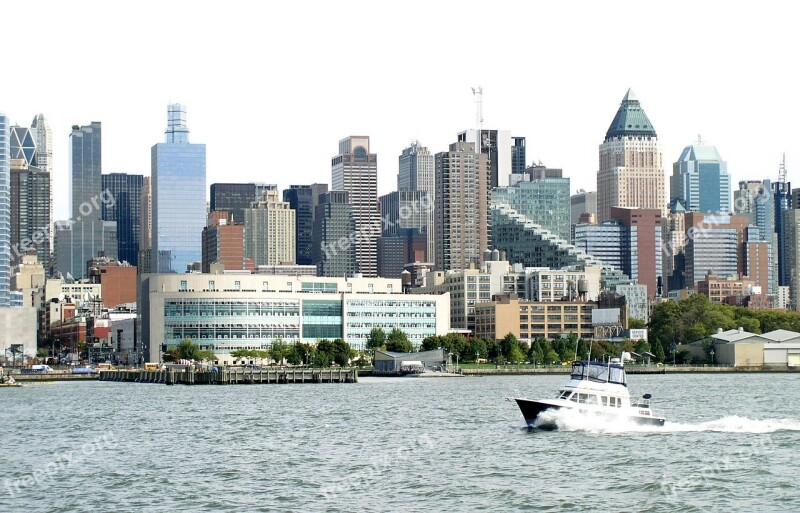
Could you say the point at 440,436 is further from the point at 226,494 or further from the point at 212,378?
the point at 212,378

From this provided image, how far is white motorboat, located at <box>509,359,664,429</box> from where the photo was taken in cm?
8744

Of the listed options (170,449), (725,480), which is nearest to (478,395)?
(170,449)

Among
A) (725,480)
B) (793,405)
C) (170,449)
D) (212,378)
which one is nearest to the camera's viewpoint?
(725,480)

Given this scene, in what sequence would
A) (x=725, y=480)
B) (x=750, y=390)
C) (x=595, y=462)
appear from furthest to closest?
(x=750, y=390) → (x=595, y=462) → (x=725, y=480)

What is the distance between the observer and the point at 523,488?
2589 inches

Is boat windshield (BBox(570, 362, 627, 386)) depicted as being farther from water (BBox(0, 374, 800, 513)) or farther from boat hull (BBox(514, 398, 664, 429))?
water (BBox(0, 374, 800, 513))

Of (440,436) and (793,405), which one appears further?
(793,405)

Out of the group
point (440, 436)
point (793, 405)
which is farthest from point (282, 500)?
point (793, 405)

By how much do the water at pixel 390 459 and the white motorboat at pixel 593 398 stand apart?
89cm

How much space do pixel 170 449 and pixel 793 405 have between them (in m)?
59.2
